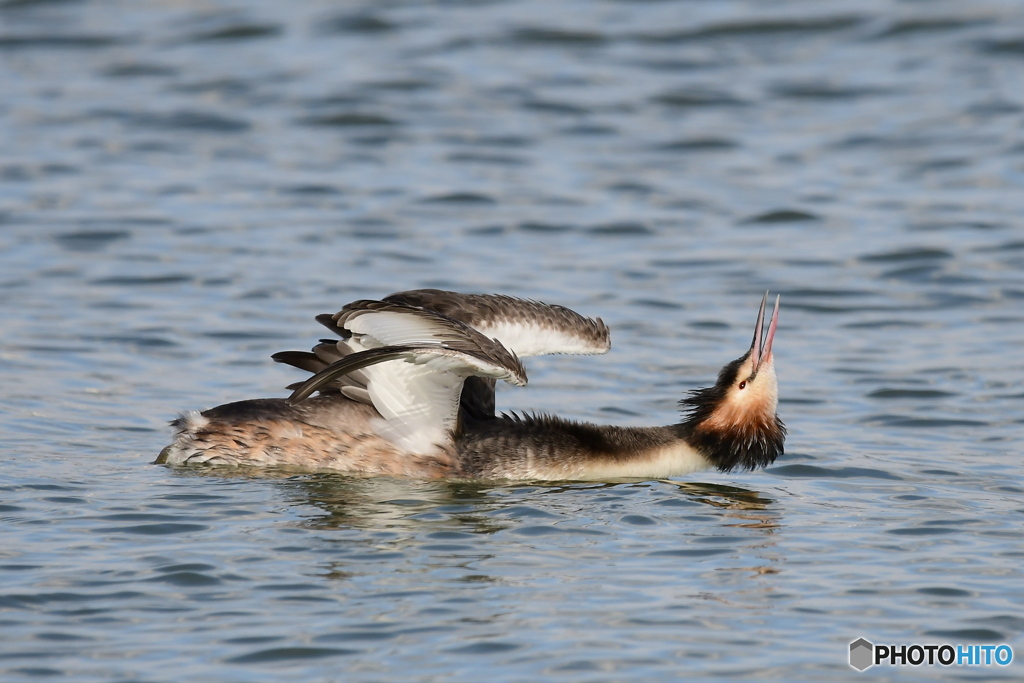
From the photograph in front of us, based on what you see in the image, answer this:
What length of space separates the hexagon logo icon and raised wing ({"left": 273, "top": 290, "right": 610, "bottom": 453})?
94.5 inches

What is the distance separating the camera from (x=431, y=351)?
294 inches

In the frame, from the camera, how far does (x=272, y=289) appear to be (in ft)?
43.4

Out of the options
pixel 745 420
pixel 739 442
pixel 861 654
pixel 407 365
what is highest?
pixel 407 365

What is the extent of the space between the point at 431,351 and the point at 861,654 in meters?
2.64

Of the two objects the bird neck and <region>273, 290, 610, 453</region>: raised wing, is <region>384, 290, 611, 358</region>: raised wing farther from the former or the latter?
the bird neck

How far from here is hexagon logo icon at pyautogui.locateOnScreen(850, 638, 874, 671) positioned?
5.73 meters

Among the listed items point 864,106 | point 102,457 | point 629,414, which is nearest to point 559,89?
point 864,106

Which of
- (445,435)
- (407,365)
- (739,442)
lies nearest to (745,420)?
(739,442)

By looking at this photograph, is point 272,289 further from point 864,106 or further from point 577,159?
point 864,106

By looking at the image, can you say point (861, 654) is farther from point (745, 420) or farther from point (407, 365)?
point (407, 365)

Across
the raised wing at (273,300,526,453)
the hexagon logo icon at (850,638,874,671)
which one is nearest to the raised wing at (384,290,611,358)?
the raised wing at (273,300,526,453)

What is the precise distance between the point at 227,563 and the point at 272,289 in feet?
22.3

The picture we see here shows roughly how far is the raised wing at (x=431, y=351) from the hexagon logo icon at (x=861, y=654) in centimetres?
240

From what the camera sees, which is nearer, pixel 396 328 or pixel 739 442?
pixel 396 328
